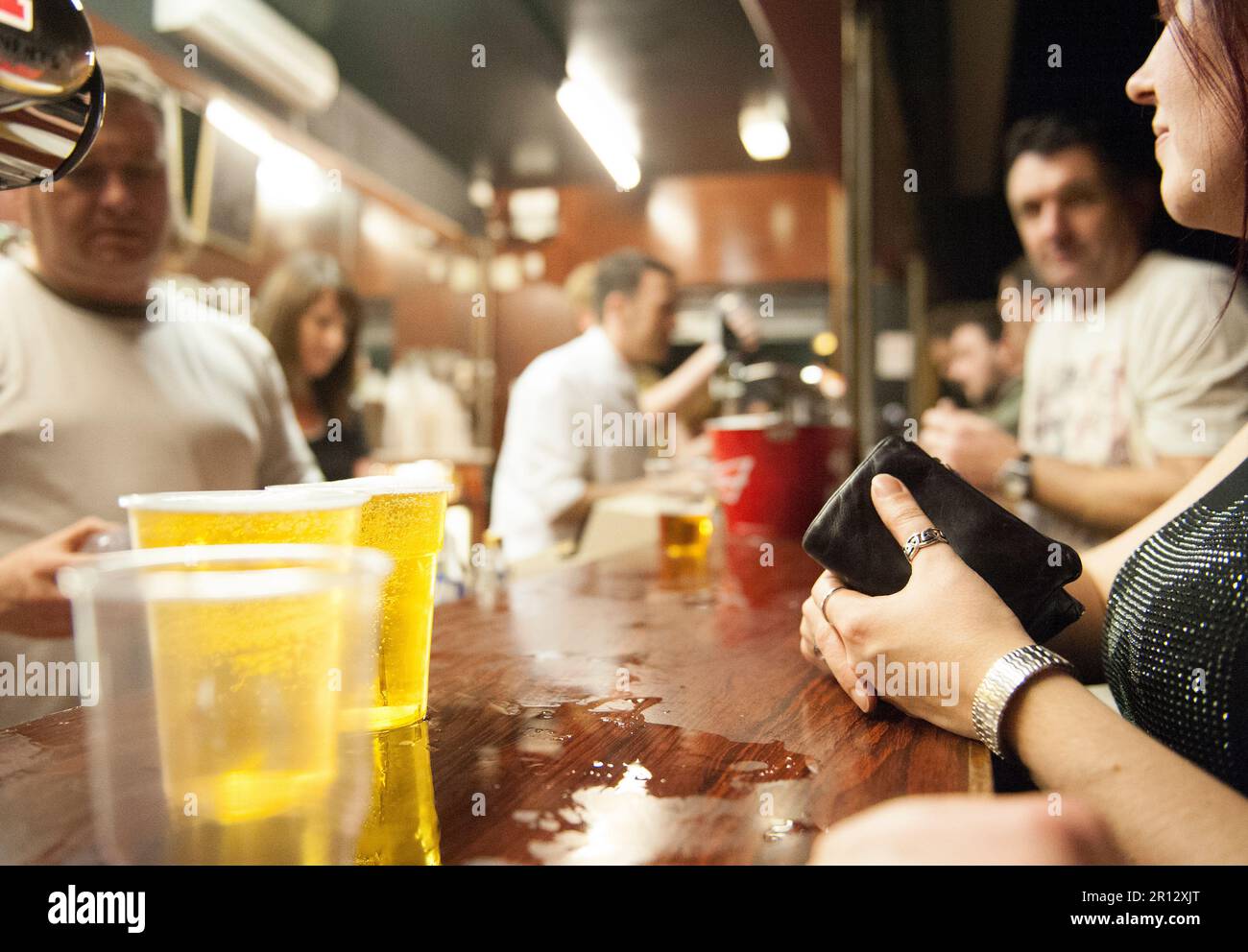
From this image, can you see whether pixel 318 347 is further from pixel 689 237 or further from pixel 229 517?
pixel 689 237

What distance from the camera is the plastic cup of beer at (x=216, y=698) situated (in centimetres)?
42

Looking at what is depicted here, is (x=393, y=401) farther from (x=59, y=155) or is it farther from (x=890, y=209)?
(x=59, y=155)

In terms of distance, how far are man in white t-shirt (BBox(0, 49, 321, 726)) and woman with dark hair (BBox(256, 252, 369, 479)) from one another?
5.40 feet

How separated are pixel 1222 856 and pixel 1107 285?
2368 millimetres

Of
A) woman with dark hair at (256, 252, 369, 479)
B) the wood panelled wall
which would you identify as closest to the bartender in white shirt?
woman with dark hair at (256, 252, 369, 479)

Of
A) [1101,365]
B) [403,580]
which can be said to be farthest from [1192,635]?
[1101,365]

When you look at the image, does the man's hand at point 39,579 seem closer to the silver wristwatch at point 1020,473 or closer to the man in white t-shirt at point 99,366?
the man in white t-shirt at point 99,366

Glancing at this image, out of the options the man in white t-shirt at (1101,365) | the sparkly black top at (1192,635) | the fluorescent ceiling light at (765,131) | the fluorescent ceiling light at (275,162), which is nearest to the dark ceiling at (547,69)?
the fluorescent ceiling light at (765,131)

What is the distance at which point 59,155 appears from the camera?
0.69 meters

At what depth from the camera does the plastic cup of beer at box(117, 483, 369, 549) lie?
515 millimetres

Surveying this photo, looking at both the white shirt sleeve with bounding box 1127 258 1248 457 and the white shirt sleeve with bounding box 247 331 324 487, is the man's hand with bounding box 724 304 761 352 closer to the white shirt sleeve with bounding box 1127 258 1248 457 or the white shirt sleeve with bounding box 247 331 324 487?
the white shirt sleeve with bounding box 1127 258 1248 457

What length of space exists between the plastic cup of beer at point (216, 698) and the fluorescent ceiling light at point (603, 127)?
16.3ft

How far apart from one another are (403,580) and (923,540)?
45 centimetres

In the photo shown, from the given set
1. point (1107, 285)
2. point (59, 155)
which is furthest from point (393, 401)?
point (59, 155)
